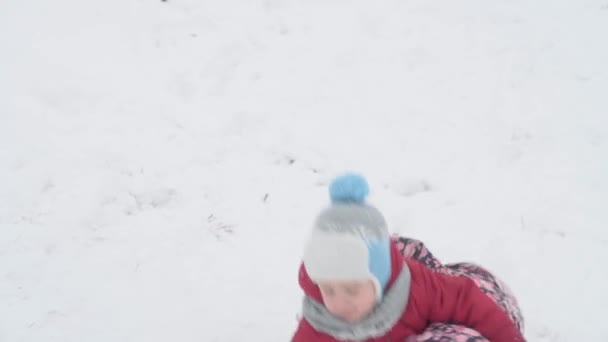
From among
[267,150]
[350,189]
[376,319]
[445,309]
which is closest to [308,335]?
[376,319]

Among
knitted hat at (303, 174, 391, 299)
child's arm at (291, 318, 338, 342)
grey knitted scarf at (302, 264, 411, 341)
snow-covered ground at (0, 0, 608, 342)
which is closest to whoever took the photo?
knitted hat at (303, 174, 391, 299)

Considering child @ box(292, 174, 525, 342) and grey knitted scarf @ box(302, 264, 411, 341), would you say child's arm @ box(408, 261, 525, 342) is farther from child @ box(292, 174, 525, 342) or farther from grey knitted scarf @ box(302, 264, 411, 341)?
grey knitted scarf @ box(302, 264, 411, 341)

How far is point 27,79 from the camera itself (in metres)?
4.78

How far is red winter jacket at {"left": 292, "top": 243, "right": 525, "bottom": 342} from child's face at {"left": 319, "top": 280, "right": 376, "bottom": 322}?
14cm

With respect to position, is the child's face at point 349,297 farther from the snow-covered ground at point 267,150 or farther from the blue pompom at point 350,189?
the snow-covered ground at point 267,150

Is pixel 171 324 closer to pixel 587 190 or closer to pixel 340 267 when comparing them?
pixel 340 267

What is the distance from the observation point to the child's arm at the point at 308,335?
221 cm

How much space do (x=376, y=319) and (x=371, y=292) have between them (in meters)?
0.12

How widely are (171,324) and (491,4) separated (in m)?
4.91

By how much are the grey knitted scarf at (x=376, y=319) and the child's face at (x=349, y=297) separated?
0.09 feet

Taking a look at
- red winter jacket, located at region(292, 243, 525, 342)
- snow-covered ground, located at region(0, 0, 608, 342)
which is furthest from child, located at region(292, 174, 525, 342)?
snow-covered ground, located at region(0, 0, 608, 342)

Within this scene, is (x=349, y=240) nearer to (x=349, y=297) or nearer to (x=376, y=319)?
(x=349, y=297)

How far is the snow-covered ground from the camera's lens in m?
3.38

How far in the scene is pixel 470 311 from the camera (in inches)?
83.7
